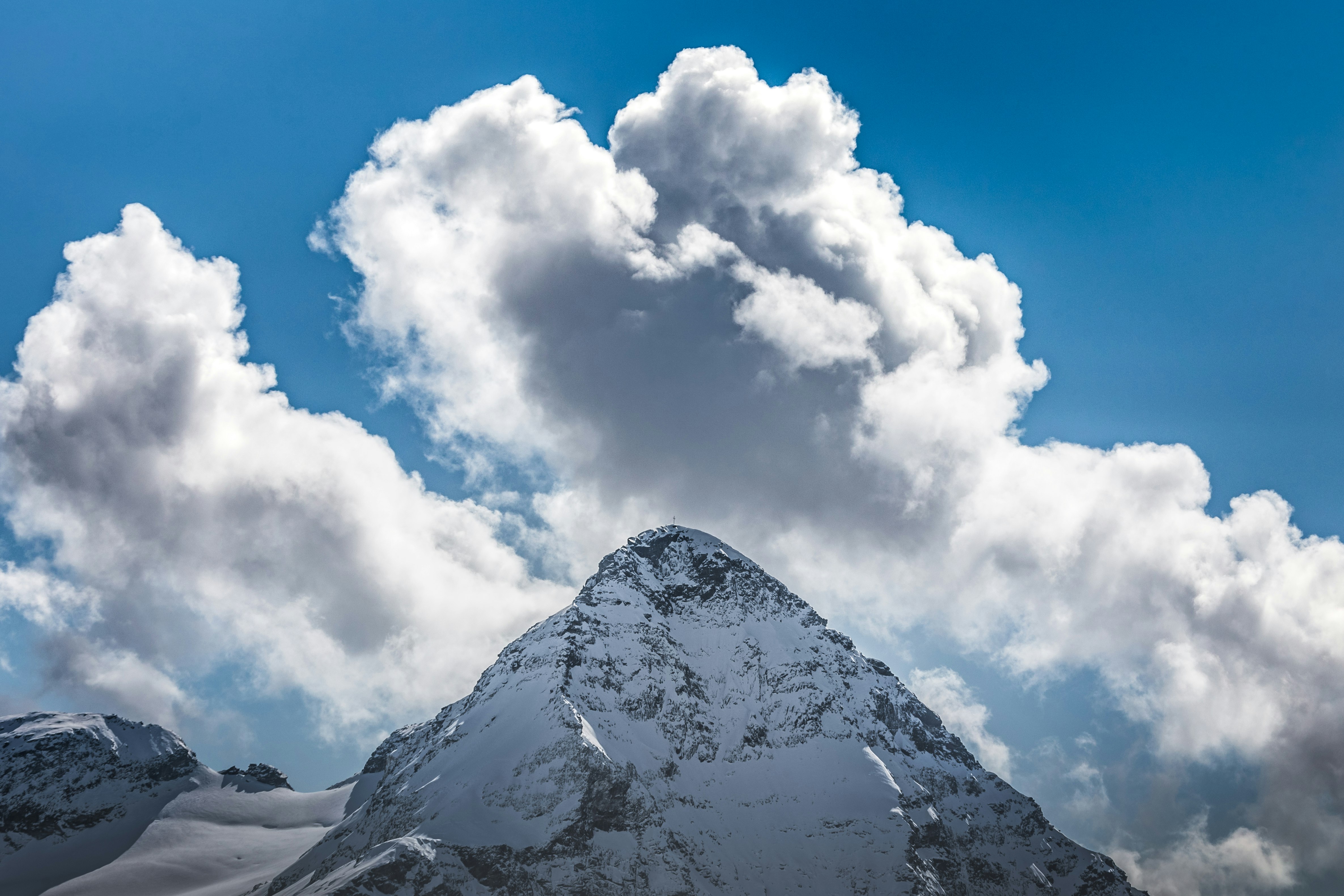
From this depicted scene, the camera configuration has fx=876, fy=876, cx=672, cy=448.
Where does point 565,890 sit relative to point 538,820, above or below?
below

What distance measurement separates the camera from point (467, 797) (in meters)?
199

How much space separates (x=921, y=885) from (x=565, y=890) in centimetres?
7994

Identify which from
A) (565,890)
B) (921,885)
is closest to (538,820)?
(565,890)

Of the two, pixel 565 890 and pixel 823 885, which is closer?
pixel 565 890

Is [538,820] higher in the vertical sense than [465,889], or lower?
higher

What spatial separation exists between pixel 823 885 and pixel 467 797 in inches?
3294

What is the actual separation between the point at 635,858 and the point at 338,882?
6205cm

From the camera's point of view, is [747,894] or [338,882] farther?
[747,894]

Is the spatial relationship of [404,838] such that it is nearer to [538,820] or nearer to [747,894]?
[538,820]

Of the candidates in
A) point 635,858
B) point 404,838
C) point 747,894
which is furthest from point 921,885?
point 404,838

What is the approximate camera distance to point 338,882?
173625 mm

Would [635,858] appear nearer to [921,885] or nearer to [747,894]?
[747,894]

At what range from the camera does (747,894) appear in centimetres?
19750

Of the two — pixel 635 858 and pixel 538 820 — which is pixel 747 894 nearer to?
pixel 635 858
